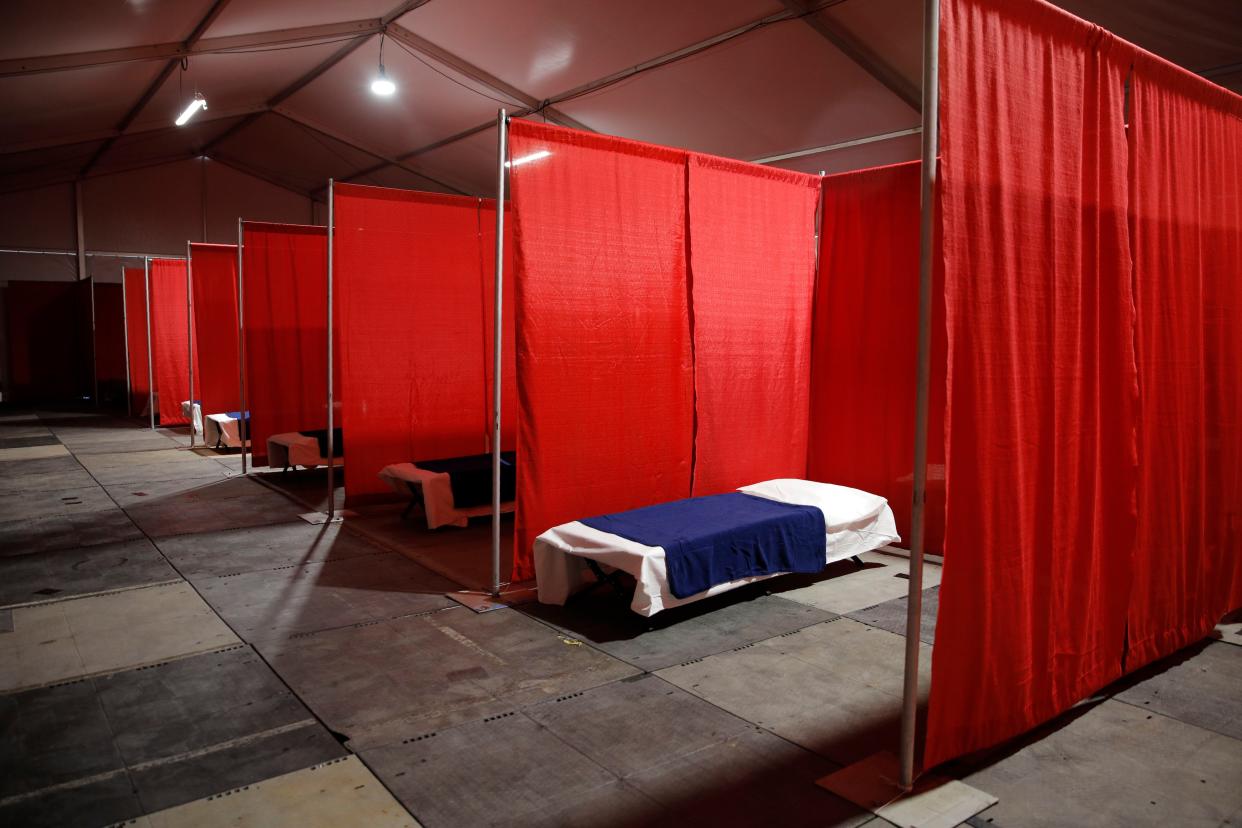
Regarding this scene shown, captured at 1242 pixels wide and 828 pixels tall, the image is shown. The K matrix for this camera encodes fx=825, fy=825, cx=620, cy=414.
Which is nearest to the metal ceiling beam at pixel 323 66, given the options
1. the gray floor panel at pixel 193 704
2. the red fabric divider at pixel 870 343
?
the red fabric divider at pixel 870 343

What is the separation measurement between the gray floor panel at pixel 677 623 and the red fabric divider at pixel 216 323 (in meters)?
6.43

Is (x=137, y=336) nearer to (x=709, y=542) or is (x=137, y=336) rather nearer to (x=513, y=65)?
(x=513, y=65)

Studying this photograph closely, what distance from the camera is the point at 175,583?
14.6ft

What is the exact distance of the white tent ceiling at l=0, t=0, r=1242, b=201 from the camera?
6.82 meters

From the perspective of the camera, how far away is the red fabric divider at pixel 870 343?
493cm

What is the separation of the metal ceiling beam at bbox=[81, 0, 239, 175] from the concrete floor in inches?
203

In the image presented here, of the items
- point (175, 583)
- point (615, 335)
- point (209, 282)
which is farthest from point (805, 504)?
point (209, 282)

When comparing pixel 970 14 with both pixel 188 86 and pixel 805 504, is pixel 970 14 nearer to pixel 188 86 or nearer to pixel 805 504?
pixel 805 504

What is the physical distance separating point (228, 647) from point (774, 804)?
2442 mm

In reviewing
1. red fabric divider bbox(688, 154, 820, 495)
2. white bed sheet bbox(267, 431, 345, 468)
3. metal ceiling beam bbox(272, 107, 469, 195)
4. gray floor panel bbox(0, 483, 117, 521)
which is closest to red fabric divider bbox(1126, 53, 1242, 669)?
red fabric divider bbox(688, 154, 820, 495)

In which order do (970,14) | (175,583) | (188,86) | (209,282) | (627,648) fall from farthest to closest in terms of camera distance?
1. (188,86)
2. (209,282)
3. (175,583)
4. (627,648)
5. (970,14)

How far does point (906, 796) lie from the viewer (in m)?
2.35

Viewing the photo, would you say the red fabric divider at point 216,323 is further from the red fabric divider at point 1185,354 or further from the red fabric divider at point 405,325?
the red fabric divider at point 1185,354

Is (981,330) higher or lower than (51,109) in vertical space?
lower
